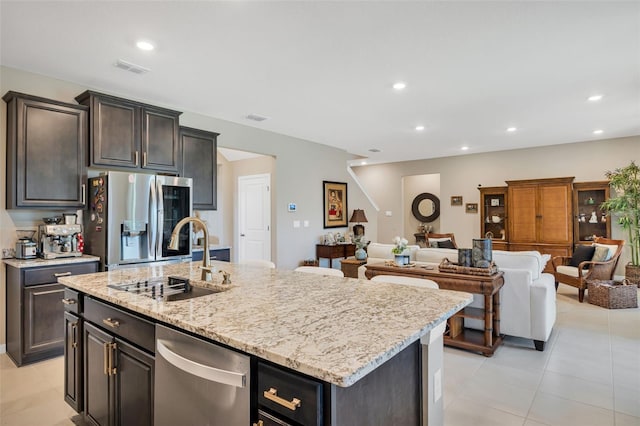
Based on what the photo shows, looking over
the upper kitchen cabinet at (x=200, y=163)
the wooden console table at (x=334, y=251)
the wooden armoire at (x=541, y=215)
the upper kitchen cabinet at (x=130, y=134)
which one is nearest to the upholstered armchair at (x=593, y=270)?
the wooden armoire at (x=541, y=215)

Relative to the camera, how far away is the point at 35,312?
10.1 ft

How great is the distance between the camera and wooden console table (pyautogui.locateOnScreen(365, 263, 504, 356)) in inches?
126

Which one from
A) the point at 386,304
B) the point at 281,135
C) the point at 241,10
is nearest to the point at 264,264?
the point at 386,304

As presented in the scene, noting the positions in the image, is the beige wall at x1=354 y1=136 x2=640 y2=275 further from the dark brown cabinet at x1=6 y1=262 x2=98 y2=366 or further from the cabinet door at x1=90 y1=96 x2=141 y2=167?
the dark brown cabinet at x1=6 y1=262 x2=98 y2=366

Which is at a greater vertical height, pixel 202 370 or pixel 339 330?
pixel 339 330

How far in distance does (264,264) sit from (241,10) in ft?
6.29

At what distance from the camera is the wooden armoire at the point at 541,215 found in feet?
22.0

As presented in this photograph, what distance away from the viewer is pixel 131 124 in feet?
12.2

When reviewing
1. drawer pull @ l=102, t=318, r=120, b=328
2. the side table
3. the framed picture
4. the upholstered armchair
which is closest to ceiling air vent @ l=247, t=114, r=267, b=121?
the framed picture

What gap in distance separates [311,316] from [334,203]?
19.0ft

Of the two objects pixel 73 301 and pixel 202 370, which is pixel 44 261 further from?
pixel 202 370

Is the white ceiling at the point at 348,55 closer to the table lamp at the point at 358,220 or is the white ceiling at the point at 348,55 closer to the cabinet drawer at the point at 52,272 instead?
the cabinet drawer at the point at 52,272

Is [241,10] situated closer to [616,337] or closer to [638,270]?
[616,337]

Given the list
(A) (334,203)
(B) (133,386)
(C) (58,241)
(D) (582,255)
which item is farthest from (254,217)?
(D) (582,255)
